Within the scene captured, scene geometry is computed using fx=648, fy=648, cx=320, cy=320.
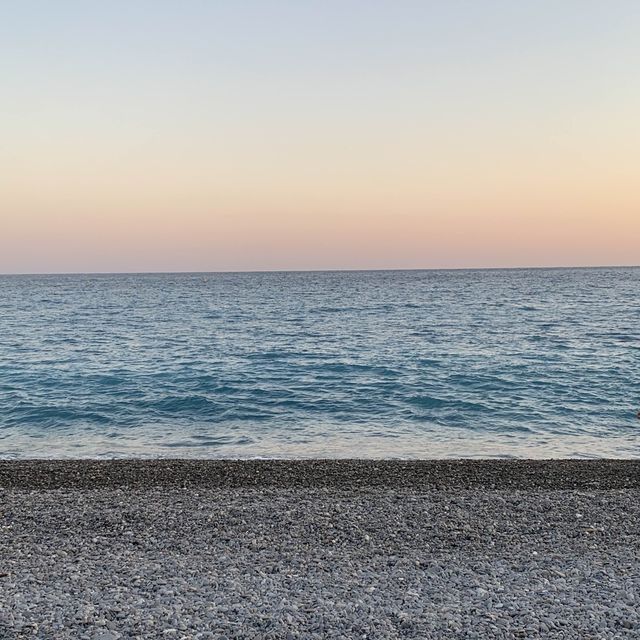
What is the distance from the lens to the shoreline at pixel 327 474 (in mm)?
11117

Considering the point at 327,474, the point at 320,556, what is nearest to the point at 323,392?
the point at 327,474

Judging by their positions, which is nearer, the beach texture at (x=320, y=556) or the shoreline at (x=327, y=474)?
the beach texture at (x=320, y=556)

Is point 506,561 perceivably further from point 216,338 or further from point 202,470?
point 216,338

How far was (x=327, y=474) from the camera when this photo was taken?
11969mm

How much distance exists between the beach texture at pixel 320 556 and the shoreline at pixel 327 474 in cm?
7

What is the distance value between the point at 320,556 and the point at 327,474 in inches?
172

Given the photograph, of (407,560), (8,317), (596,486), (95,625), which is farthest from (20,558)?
(8,317)

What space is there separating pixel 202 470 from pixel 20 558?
495 centimetres

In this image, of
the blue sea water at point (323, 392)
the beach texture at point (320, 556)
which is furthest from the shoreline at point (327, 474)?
the blue sea water at point (323, 392)

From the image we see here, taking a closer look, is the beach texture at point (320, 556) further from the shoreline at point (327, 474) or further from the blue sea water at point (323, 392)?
the blue sea water at point (323, 392)

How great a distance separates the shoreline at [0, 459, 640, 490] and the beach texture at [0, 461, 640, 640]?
0.24 feet

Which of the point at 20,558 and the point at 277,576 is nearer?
the point at 277,576

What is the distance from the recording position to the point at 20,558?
24.8ft

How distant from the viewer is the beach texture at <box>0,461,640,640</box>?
6.03 m
